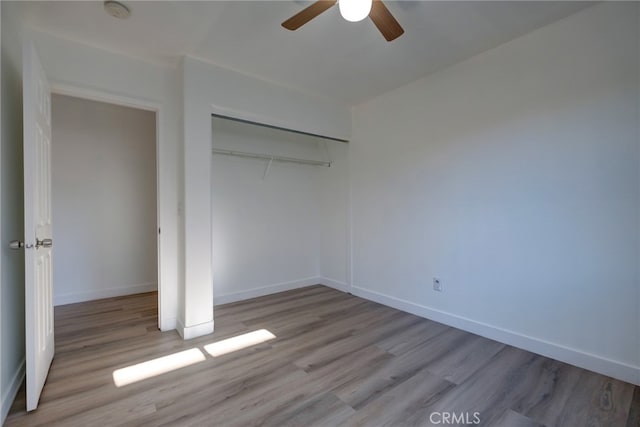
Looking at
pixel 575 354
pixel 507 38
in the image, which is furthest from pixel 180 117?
pixel 575 354

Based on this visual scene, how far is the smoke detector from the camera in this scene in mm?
1882

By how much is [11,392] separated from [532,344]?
3450 mm

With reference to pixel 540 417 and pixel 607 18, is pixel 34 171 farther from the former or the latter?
pixel 607 18

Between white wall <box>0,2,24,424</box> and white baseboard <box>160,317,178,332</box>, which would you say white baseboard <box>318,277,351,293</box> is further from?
white wall <box>0,2,24,424</box>

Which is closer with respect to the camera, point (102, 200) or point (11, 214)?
point (11, 214)

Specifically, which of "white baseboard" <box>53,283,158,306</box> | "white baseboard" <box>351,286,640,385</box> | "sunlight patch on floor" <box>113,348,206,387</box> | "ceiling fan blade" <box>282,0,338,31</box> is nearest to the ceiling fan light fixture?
"ceiling fan blade" <box>282,0,338,31</box>

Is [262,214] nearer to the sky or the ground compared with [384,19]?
nearer to the ground

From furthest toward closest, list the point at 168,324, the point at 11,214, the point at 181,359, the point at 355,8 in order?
the point at 168,324 < the point at 181,359 < the point at 11,214 < the point at 355,8

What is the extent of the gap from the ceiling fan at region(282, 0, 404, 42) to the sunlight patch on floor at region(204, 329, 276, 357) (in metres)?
2.34

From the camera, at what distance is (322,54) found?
8.24ft

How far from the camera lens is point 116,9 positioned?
1.93m

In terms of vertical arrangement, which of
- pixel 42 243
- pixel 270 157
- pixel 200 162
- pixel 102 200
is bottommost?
pixel 42 243

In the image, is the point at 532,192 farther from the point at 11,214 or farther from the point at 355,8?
the point at 11,214

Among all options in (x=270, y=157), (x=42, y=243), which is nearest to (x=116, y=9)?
(x=42, y=243)
